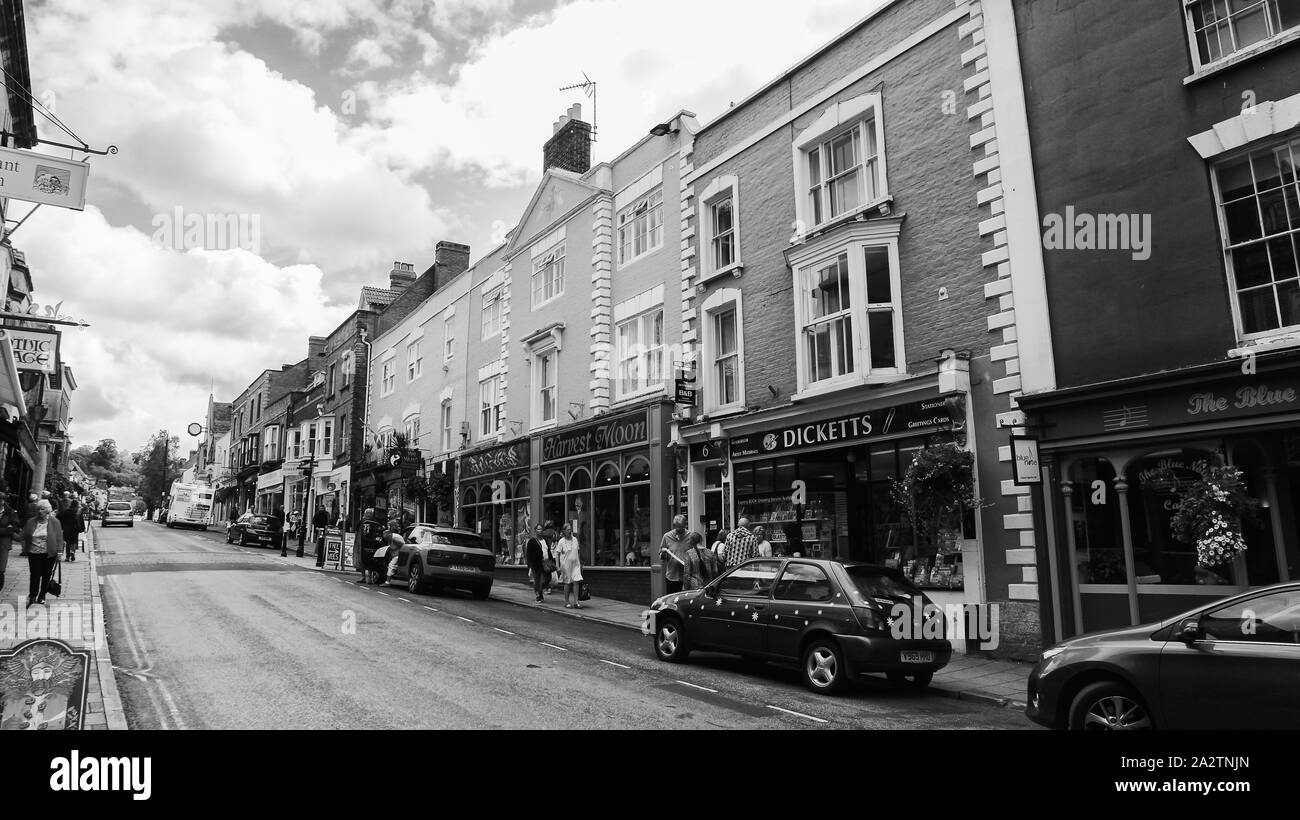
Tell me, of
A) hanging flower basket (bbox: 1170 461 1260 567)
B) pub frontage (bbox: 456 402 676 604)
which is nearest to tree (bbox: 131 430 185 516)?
pub frontage (bbox: 456 402 676 604)

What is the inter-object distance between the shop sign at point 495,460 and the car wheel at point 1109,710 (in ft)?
64.0

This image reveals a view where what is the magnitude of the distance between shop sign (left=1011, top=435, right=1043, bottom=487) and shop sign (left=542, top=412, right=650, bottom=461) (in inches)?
374

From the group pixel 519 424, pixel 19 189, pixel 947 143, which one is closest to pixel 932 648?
pixel 947 143

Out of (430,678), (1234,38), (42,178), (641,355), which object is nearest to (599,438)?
(641,355)

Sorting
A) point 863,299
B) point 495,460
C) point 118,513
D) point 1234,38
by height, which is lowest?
point 118,513

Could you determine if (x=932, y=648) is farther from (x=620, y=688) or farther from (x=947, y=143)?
(x=947, y=143)

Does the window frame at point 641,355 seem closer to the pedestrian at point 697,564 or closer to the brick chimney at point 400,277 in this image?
the pedestrian at point 697,564

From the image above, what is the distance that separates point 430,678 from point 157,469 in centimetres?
10572

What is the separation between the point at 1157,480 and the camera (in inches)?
403

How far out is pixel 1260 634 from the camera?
5730 millimetres

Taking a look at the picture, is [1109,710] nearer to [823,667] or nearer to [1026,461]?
[823,667]

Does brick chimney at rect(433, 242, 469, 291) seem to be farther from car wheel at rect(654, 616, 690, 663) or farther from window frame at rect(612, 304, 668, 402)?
car wheel at rect(654, 616, 690, 663)

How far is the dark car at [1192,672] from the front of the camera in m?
5.56

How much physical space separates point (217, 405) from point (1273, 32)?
98.4 metres
